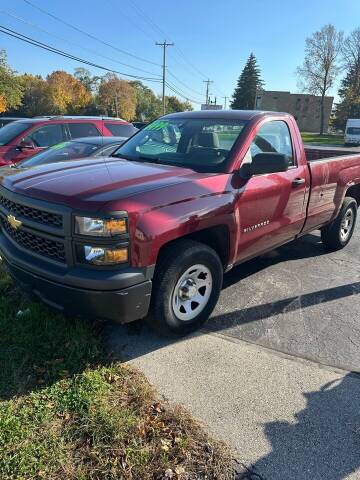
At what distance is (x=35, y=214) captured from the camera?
9.86 ft

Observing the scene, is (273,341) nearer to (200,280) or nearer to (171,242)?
(200,280)

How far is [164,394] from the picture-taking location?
2812mm

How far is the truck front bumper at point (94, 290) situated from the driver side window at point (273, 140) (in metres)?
1.73

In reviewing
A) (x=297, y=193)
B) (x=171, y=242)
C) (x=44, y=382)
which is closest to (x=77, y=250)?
(x=171, y=242)

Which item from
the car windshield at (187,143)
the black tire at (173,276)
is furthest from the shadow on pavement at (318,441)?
the car windshield at (187,143)

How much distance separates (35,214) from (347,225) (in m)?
4.77

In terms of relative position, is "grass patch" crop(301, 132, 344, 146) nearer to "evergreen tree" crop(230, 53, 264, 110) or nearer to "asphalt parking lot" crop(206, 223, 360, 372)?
"evergreen tree" crop(230, 53, 264, 110)

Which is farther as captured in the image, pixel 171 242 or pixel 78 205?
pixel 171 242

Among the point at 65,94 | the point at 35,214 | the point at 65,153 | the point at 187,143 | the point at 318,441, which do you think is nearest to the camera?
the point at 318,441

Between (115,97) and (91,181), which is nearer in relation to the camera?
(91,181)

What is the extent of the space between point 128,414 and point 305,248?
170 inches

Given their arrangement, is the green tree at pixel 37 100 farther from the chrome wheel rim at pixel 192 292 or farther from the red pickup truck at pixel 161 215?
the chrome wheel rim at pixel 192 292

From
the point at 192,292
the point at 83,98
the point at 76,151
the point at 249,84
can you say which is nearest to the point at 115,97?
the point at 83,98

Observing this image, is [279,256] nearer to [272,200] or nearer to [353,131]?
[272,200]
